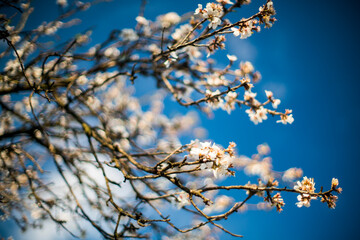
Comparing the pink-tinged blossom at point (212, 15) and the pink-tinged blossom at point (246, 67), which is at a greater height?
the pink-tinged blossom at point (246, 67)

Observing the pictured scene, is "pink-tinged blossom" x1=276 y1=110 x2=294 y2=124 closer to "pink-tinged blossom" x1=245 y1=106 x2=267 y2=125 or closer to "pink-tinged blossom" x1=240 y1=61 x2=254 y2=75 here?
"pink-tinged blossom" x1=245 y1=106 x2=267 y2=125

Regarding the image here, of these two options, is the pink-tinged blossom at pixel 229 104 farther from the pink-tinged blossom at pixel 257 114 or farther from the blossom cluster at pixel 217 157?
the blossom cluster at pixel 217 157

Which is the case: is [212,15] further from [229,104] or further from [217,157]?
[229,104]

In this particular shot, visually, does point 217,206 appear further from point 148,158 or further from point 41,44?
point 41,44

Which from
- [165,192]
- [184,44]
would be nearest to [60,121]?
[165,192]

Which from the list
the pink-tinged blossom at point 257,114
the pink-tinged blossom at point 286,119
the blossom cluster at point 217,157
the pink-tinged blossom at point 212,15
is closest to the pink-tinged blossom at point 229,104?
the pink-tinged blossom at point 257,114

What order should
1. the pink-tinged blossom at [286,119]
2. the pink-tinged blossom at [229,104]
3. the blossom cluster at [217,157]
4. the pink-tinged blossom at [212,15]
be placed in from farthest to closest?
the pink-tinged blossom at [229,104] < the pink-tinged blossom at [286,119] < the pink-tinged blossom at [212,15] < the blossom cluster at [217,157]

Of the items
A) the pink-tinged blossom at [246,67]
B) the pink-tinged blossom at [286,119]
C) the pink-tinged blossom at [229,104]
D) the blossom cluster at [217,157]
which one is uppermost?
the pink-tinged blossom at [246,67]

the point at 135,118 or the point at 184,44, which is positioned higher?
the point at 135,118

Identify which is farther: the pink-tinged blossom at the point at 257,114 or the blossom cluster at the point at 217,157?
the pink-tinged blossom at the point at 257,114

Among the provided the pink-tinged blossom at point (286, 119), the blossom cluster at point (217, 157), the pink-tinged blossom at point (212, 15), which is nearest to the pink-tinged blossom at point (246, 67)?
the pink-tinged blossom at point (286, 119)

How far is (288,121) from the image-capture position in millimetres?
2227

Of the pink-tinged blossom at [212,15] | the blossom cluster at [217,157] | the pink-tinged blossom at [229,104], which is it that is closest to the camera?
the blossom cluster at [217,157]

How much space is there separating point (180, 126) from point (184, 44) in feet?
7.59
